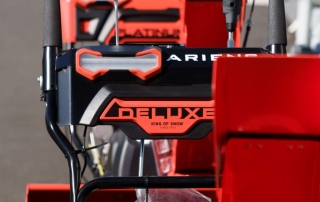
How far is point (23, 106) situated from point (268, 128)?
4849 millimetres

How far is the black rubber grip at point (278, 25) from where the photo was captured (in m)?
2.98

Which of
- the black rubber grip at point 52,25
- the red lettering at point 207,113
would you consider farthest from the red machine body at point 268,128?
the black rubber grip at point 52,25

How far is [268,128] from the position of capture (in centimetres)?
198

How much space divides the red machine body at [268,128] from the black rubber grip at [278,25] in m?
1.02

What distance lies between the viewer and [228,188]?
203 cm

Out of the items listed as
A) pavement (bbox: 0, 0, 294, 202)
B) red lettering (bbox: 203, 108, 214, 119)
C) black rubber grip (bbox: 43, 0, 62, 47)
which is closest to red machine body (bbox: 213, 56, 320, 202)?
red lettering (bbox: 203, 108, 214, 119)

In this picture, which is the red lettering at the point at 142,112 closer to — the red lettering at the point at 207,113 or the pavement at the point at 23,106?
the red lettering at the point at 207,113

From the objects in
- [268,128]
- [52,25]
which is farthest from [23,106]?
[268,128]

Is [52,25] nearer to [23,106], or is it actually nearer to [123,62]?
[123,62]

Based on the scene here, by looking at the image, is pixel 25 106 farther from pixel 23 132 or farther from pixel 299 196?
pixel 299 196

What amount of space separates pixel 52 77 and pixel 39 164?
2958 millimetres

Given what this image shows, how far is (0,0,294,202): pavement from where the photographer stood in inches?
213

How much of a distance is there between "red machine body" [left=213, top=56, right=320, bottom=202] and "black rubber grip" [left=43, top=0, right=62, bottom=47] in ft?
3.22

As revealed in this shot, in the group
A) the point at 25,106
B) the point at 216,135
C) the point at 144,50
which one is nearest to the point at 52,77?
the point at 144,50
